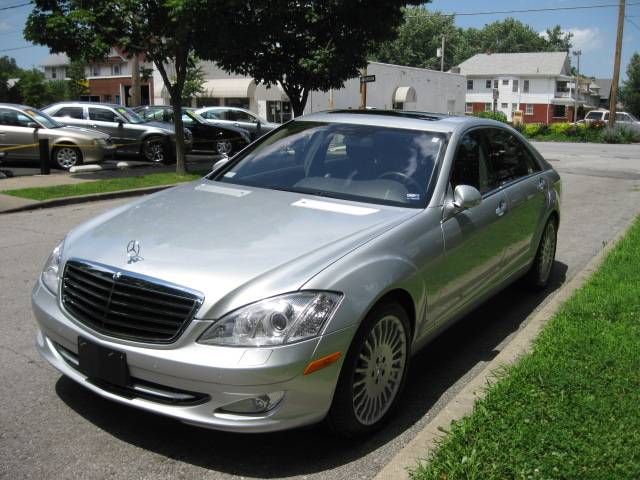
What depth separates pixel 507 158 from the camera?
5.55 metres

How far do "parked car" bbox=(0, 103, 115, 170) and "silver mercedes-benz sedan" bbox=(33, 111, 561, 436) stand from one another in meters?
12.3

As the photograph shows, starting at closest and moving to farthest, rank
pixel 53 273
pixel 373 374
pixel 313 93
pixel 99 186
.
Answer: pixel 373 374 < pixel 53 273 < pixel 99 186 < pixel 313 93

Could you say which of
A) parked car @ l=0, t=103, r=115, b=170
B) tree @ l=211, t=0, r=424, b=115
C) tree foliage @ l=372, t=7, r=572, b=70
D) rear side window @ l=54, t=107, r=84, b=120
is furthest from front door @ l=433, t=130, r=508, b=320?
tree foliage @ l=372, t=7, r=572, b=70

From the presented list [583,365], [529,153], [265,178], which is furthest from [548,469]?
[529,153]

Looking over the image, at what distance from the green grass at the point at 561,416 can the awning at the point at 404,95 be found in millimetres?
41331

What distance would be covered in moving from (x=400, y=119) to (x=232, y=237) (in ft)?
6.28

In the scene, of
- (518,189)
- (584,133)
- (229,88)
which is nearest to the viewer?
(518,189)

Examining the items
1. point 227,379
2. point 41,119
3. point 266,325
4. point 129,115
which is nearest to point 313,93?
point 129,115

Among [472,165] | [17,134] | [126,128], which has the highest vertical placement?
[472,165]

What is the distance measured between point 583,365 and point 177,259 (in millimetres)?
2559

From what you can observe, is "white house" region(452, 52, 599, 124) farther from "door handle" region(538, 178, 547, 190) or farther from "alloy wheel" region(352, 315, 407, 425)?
"alloy wheel" region(352, 315, 407, 425)

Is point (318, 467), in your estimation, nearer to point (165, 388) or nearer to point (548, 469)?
point (165, 388)

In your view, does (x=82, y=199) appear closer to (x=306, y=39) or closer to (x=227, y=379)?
(x=306, y=39)

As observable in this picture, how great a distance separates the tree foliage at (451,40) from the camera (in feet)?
301
